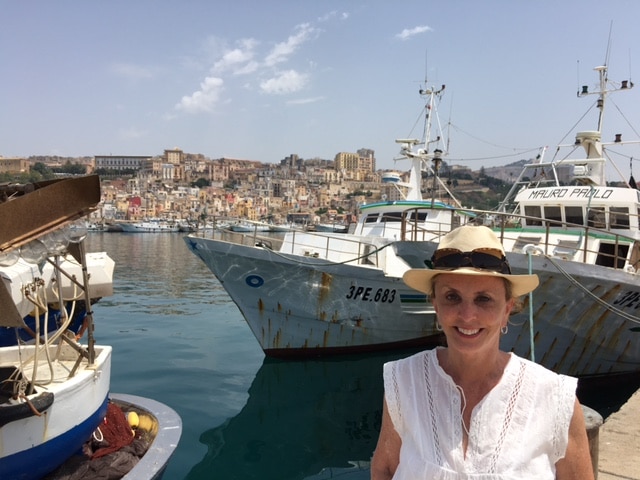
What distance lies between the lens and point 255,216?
137375mm

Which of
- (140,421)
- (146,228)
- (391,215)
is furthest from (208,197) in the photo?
(140,421)

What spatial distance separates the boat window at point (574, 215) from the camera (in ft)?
40.1

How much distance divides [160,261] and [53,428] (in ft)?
113

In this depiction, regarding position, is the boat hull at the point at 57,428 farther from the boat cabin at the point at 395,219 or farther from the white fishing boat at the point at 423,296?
the boat cabin at the point at 395,219

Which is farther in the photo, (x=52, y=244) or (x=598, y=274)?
(x=598, y=274)

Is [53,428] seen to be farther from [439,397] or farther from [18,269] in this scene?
[439,397]

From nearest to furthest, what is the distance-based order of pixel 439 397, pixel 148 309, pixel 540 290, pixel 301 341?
pixel 439 397
pixel 540 290
pixel 301 341
pixel 148 309

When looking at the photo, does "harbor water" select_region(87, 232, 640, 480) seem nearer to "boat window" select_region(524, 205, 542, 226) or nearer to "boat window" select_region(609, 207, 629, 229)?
"boat window" select_region(609, 207, 629, 229)

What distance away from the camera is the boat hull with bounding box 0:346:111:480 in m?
4.65

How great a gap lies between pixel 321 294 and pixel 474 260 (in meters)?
9.42

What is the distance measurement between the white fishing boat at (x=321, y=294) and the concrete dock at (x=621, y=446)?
5237 mm

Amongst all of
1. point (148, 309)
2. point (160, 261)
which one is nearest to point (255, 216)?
point (160, 261)

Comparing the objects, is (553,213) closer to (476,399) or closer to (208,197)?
(476,399)

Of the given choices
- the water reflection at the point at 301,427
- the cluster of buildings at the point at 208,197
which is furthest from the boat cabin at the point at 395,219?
the cluster of buildings at the point at 208,197
